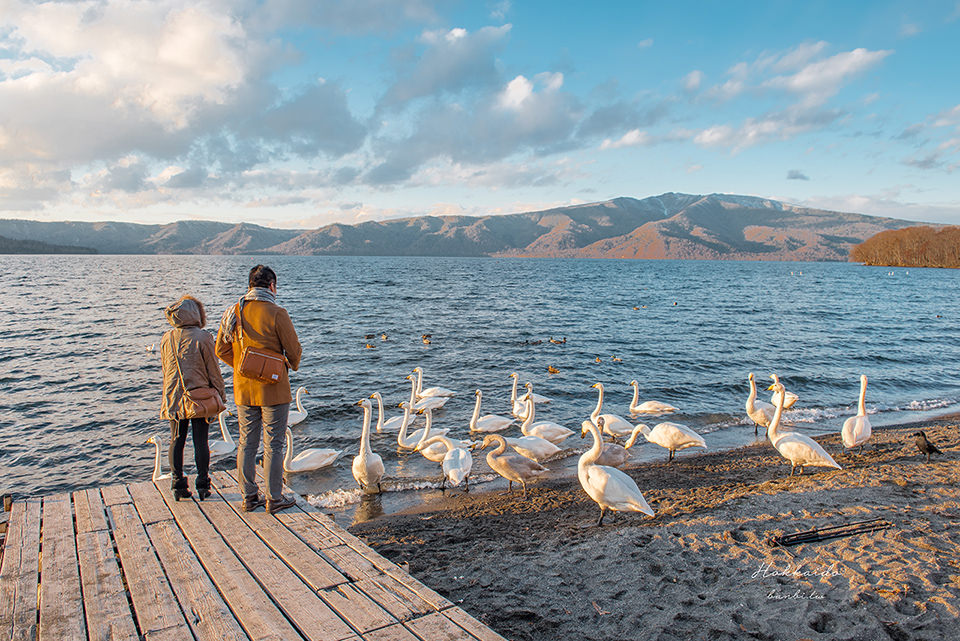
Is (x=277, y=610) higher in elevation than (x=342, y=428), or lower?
higher

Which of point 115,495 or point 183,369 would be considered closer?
point 183,369

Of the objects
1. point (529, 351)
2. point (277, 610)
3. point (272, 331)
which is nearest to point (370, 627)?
point (277, 610)

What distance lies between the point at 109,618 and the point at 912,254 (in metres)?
197

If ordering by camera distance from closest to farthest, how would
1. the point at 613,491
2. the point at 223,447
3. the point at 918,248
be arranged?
the point at 613,491 → the point at 223,447 → the point at 918,248

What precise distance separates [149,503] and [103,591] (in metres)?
2.08

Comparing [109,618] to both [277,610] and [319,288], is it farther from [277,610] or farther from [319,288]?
[319,288]

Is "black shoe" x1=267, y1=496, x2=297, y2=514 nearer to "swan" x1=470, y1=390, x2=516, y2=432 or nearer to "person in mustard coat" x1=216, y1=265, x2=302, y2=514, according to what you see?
"person in mustard coat" x1=216, y1=265, x2=302, y2=514

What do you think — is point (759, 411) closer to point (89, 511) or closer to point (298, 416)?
point (298, 416)

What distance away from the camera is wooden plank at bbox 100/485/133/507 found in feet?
20.3

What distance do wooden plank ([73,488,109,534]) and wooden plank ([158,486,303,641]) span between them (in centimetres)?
69

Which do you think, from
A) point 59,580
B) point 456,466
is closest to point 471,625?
point 59,580

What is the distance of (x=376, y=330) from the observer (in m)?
33.5

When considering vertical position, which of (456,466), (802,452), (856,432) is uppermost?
(802,452)

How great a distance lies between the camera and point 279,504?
5922mm
